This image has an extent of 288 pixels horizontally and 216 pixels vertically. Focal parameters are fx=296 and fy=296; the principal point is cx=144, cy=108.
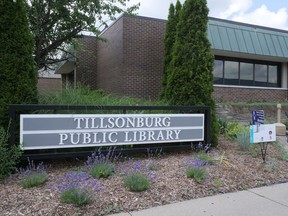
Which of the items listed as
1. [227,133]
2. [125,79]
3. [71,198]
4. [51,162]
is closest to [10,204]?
[71,198]

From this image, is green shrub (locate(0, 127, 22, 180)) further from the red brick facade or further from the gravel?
the red brick facade

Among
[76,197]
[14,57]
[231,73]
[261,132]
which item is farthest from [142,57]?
[76,197]

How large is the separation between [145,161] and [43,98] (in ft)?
9.01

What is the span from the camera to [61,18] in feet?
36.5

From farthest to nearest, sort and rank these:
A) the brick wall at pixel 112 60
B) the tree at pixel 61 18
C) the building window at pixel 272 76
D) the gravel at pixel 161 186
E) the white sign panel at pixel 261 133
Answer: the building window at pixel 272 76, the brick wall at pixel 112 60, the tree at pixel 61 18, the white sign panel at pixel 261 133, the gravel at pixel 161 186

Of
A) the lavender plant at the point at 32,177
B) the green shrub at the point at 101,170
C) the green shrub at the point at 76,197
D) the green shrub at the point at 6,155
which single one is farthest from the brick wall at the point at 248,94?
the green shrub at the point at 76,197

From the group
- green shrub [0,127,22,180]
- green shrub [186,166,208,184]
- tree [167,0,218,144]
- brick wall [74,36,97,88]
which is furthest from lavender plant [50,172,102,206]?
brick wall [74,36,97,88]

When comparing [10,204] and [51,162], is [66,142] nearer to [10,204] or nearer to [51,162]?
[51,162]

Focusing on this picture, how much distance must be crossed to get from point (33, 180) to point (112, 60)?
1087 cm

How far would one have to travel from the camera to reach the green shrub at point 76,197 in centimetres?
399

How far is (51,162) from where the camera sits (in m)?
6.02

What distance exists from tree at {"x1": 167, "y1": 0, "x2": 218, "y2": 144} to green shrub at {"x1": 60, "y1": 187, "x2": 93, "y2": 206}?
4273mm

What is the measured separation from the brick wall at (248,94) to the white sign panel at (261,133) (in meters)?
9.20

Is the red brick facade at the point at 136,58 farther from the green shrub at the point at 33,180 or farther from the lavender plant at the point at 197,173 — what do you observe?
the green shrub at the point at 33,180
